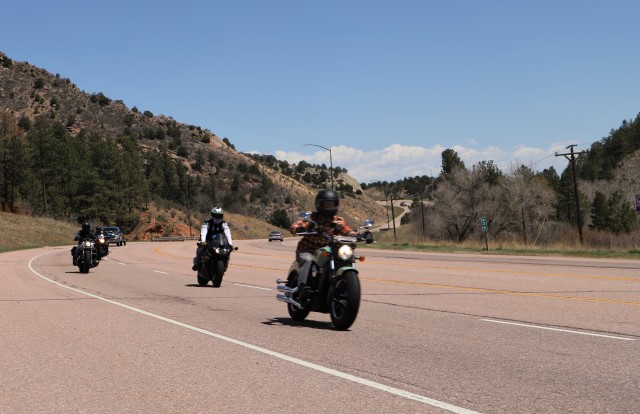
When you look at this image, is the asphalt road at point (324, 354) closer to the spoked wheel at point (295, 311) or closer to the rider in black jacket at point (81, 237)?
the spoked wheel at point (295, 311)

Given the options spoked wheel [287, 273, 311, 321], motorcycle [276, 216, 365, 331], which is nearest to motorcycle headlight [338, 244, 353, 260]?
motorcycle [276, 216, 365, 331]

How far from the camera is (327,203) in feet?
33.8

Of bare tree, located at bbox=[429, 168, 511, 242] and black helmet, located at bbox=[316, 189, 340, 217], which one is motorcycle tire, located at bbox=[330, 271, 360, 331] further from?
bare tree, located at bbox=[429, 168, 511, 242]

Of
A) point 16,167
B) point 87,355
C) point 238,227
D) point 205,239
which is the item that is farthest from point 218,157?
point 87,355

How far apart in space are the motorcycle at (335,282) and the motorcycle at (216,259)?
23.3ft

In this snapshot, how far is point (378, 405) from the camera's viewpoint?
18.4 ft

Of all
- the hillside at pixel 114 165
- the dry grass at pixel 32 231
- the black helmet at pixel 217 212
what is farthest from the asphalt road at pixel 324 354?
the hillside at pixel 114 165

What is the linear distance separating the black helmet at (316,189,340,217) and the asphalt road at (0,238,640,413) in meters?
1.73

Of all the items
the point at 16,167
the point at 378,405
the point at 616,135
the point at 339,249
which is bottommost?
the point at 378,405

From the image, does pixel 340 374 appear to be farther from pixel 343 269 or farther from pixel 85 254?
pixel 85 254

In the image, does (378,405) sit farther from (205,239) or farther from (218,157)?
(218,157)

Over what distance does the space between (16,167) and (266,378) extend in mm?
87082

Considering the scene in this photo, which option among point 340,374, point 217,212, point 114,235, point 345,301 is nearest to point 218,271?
point 217,212

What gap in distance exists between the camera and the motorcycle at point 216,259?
17484 millimetres
